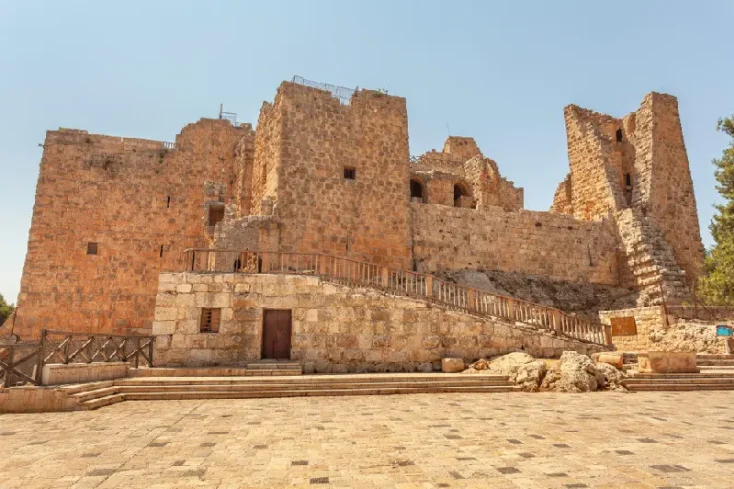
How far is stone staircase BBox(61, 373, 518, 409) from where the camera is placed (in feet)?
29.3

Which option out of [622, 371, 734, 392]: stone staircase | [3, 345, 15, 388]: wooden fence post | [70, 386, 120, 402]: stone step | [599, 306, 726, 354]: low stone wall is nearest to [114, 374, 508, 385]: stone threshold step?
[70, 386, 120, 402]: stone step

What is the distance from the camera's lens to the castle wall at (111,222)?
19.2m

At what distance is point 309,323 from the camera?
12047 mm

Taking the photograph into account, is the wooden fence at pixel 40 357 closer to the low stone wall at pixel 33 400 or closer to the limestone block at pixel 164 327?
the low stone wall at pixel 33 400

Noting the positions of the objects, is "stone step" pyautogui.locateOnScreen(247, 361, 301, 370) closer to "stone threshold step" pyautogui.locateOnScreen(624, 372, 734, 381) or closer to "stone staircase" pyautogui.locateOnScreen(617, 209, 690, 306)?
"stone threshold step" pyautogui.locateOnScreen(624, 372, 734, 381)

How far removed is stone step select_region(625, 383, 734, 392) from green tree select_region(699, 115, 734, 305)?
892cm

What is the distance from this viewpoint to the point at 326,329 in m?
12.0

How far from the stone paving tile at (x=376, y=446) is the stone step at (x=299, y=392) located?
2.72ft

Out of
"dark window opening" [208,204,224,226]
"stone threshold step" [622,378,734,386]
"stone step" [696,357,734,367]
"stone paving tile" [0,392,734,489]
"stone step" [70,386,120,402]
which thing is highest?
"dark window opening" [208,204,224,226]

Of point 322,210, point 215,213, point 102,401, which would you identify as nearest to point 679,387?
point 102,401

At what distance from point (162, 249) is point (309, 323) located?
38.4ft

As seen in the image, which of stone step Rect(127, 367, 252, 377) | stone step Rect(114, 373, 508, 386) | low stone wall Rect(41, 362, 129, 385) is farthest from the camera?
stone step Rect(127, 367, 252, 377)

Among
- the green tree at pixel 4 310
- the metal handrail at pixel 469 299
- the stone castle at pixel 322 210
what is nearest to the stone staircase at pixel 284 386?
the metal handrail at pixel 469 299

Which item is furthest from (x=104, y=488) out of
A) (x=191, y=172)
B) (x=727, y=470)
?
(x=191, y=172)
